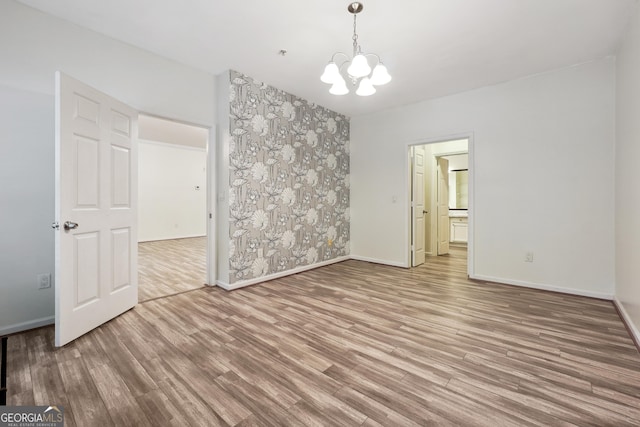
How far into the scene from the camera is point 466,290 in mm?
3463

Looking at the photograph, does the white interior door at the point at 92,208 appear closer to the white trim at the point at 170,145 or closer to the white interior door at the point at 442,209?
the white trim at the point at 170,145

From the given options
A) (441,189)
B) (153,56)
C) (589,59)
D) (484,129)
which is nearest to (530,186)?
(484,129)

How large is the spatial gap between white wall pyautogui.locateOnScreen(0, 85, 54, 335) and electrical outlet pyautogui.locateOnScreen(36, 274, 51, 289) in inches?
1.2

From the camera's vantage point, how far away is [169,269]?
451cm

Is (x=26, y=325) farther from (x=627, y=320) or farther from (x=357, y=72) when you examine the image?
(x=627, y=320)

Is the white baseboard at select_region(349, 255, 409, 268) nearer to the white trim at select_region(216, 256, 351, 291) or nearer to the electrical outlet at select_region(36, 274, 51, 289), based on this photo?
the white trim at select_region(216, 256, 351, 291)

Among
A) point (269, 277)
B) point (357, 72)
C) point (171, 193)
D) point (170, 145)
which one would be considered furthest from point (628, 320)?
point (170, 145)

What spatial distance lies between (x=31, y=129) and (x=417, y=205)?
494 cm

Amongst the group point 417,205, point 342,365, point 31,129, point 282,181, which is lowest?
point 342,365

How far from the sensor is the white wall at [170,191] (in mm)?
7465

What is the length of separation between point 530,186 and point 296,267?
3.40 m

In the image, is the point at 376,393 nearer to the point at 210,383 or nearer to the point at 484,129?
the point at 210,383

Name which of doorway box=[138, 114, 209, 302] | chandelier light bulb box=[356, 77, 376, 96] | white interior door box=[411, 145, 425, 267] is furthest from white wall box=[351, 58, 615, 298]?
doorway box=[138, 114, 209, 302]

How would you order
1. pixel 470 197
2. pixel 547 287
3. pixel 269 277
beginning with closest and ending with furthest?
pixel 547 287 < pixel 269 277 < pixel 470 197
